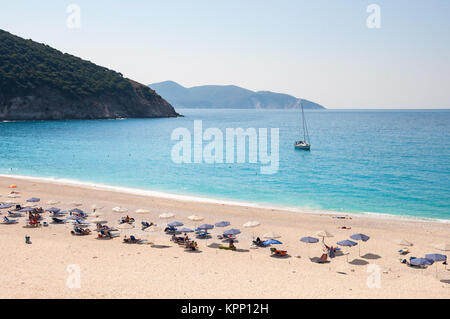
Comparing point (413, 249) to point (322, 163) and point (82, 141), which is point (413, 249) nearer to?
point (322, 163)

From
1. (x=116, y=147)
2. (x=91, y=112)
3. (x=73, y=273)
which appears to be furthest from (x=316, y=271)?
(x=91, y=112)

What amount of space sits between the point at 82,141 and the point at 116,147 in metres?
13.4

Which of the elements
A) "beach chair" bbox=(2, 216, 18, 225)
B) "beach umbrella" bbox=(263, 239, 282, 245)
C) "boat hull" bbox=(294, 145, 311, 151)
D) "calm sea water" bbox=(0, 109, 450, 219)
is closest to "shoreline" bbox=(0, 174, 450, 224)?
"calm sea water" bbox=(0, 109, 450, 219)

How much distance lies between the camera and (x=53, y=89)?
504 feet

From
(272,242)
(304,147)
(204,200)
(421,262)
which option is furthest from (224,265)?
(304,147)

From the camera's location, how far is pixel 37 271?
55.5 feet

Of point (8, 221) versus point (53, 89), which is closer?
point (8, 221)

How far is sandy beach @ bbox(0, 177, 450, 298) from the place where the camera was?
50.2 ft

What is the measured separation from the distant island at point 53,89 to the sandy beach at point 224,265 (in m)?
137

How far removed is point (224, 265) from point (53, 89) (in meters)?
158

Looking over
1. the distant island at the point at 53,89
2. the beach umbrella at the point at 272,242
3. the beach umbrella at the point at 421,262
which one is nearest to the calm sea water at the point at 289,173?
the beach umbrella at the point at 272,242

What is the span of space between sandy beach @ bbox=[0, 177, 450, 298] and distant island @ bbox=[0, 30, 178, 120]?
137140 millimetres

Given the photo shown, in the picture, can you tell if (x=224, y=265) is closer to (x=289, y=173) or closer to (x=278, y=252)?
(x=278, y=252)

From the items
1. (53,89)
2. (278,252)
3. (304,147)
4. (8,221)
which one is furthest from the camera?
(53,89)
